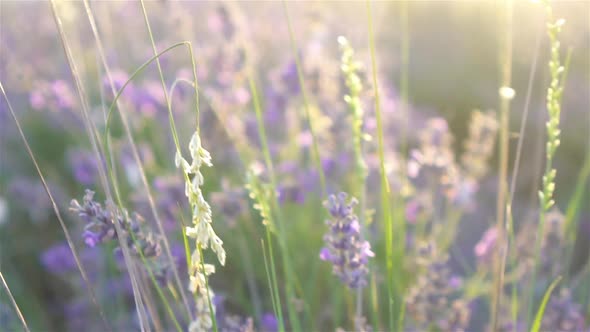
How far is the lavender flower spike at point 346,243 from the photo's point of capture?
3.20 ft

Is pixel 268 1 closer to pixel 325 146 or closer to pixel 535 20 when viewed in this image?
pixel 535 20

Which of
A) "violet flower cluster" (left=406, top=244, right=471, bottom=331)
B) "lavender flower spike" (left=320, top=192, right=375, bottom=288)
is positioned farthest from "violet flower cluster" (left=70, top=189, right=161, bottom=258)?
"violet flower cluster" (left=406, top=244, right=471, bottom=331)

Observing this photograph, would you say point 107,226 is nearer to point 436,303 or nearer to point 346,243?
point 346,243

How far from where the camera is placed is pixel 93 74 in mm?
3533

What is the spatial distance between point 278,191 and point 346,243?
750 millimetres

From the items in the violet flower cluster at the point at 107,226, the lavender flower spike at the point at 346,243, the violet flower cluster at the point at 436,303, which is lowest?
the violet flower cluster at the point at 436,303

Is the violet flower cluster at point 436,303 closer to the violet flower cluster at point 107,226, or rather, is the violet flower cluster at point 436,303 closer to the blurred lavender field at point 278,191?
the blurred lavender field at point 278,191

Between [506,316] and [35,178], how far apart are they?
81.5 inches

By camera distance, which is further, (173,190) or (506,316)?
(173,190)

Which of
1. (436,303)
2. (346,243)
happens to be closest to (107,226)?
(346,243)

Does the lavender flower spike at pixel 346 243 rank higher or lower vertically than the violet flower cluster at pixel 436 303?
higher

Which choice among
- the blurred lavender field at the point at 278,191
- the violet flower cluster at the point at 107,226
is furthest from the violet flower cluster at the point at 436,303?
the violet flower cluster at the point at 107,226

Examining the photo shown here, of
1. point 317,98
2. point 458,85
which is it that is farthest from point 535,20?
point 317,98

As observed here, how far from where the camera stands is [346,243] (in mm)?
993
